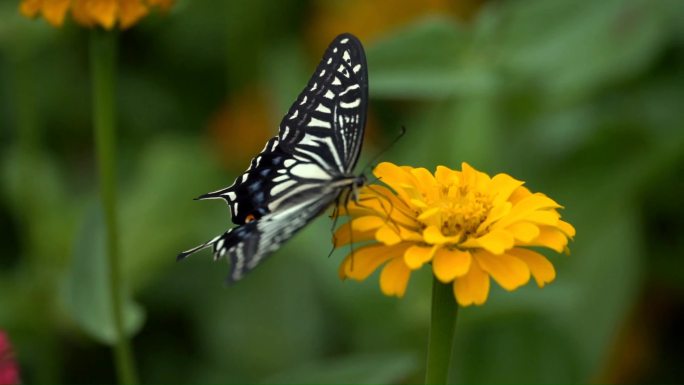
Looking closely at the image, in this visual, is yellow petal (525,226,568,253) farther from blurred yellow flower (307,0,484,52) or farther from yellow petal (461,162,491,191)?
blurred yellow flower (307,0,484,52)

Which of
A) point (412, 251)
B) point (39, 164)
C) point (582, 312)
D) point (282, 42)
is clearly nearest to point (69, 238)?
point (39, 164)

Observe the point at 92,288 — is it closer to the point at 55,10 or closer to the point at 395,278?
the point at 55,10

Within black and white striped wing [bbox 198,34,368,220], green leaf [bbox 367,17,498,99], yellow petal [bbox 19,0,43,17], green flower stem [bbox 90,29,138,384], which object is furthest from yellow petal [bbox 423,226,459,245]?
green leaf [bbox 367,17,498,99]

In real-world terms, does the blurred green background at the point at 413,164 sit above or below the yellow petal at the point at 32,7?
below

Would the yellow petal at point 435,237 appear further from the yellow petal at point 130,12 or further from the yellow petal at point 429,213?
the yellow petal at point 130,12

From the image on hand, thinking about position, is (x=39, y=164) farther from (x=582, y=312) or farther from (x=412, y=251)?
(x=412, y=251)

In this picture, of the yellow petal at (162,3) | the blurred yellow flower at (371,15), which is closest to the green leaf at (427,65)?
the blurred yellow flower at (371,15)

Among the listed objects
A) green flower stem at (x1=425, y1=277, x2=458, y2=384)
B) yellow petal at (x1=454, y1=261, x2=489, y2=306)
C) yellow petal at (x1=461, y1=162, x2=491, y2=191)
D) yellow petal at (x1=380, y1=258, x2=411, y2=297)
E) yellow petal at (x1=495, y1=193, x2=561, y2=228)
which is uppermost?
yellow petal at (x1=461, y1=162, x2=491, y2=191)
